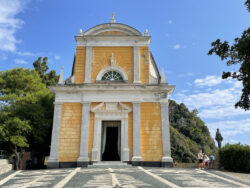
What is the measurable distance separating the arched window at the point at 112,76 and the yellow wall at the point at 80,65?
5.29 ft

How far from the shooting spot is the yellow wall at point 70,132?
13.1 meters

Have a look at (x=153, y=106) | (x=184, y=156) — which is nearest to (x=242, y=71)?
(x=153, y=106)

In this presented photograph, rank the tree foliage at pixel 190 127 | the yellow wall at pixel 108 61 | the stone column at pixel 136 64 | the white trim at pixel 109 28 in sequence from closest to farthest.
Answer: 1. the stone column at pixel 136 64
2. the yellow wall at pixel 108 61
3. the white trim at pixel 109 28
4. the tree foliage at pixel 190 127

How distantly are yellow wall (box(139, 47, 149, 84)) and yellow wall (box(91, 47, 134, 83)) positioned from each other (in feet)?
→ 2.20

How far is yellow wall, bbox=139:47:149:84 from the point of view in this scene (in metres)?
14.8

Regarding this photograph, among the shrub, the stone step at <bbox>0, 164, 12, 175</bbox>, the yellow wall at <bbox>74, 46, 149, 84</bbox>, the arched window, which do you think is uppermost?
the yellow wall at <bbox>74, 46, 149, 84</bbox>

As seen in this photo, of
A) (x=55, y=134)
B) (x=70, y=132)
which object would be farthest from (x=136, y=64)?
(x=55, y=134)

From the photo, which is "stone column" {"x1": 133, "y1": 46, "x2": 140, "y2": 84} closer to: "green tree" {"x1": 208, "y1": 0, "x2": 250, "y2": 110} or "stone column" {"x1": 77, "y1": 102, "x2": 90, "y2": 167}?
"stone column" {"x1": 77, "y1": 102, "x2": 90, "y2": 167}

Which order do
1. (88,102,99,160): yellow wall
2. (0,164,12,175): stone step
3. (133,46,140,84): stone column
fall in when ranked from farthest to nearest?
(133,46,140,84): stone column, (88,102,99,160): yellow wall, (0,164,12,175): stone step

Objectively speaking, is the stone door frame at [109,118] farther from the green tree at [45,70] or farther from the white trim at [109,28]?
the green tree at [45,70]

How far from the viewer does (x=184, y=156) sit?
104ft

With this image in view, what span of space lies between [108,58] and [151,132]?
6.13 metres

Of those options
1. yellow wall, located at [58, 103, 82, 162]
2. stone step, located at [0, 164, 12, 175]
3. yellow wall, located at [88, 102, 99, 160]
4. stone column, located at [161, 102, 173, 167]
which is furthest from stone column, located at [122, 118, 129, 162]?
stone step, located at [0, 164, 12, 175]

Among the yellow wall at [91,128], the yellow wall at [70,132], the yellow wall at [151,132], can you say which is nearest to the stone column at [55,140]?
the yellow wall at [70,132]
